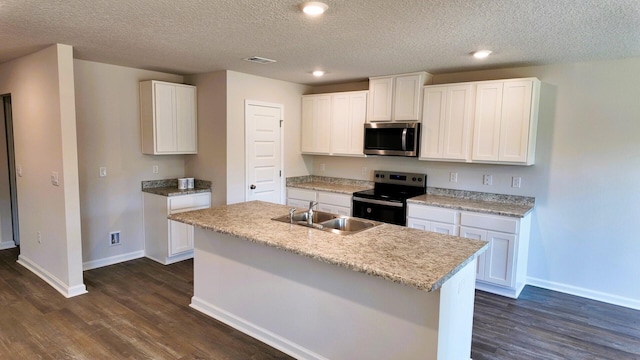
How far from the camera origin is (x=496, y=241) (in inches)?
149

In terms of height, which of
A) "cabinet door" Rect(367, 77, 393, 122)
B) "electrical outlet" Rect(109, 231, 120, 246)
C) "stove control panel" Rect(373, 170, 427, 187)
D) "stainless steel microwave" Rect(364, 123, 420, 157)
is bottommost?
"electrical outlet" Rect(109, 231, 120, 246)

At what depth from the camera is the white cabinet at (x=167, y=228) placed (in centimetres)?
448

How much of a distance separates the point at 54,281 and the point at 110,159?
4.77 ft

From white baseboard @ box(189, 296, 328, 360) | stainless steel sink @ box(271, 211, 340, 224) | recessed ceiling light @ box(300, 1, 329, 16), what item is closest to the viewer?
recessed ceiling light @ box(300, 1, 329, 16)

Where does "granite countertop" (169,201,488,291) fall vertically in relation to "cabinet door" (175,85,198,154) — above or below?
below

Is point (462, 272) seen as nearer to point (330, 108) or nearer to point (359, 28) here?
point (359, 28)

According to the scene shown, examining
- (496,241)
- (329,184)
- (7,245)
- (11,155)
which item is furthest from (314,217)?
(7,245)

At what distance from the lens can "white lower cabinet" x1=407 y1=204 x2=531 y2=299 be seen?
3.70 m

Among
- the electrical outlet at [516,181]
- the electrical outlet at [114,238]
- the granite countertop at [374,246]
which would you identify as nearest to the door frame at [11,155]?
the electrical outlet at [114,238]

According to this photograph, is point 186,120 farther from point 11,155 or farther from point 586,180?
point 586,180

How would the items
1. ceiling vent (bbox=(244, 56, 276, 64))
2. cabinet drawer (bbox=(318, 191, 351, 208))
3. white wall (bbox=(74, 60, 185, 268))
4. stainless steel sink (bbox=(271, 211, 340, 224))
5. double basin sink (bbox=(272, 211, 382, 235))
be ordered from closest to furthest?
double basin sink (bbox=(272, 211, 382, 235)) → stainless steel sink (bbox=(271, 211, 340, 224)) → ceiling vent (bbox=(244, 56, 276, 64)) → white wall (bbox=(74, 60, 185, 268)) → cabinet drawer (bbox=(318, 191, 351, 208))

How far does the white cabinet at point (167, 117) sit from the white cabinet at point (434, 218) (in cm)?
295

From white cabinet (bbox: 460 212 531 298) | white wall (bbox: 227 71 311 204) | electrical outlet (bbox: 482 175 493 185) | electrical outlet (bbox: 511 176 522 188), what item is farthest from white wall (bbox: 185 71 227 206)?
electrical outlet (bbox: 511 176 522 188)

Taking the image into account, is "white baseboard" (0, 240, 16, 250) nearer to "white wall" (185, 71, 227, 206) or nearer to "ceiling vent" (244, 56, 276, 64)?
"white wall" (185, 71, 227, 206)
